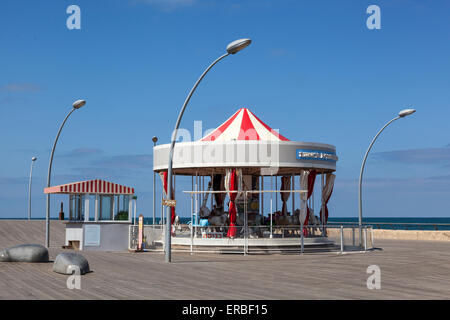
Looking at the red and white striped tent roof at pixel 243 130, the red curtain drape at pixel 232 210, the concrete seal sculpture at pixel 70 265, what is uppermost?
the red and white striped tent roof at pixel 243 130

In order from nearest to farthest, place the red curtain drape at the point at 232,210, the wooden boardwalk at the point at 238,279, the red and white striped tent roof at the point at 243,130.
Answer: the wooden boardwalk at the point at 238,279 < the red curtain drape at the point at 232,210 < the red and white striped tent roof at the point at 243,130

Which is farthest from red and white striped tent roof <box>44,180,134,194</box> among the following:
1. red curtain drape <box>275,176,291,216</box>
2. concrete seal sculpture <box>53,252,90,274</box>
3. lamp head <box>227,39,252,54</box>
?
lamp head <box>227,39,252,54</box>

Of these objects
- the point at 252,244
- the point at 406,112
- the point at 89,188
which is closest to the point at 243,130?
the point at 252,244

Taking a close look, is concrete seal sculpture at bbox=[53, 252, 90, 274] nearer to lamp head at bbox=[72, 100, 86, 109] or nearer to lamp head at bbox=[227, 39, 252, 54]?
lamp head at bbox=[227, 39, 252, 54]

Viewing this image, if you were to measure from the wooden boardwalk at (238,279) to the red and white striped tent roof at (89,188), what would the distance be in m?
6.52

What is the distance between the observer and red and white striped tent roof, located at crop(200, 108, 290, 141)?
3319 centimetres

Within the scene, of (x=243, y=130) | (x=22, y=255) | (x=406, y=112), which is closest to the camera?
(x=22, y=255)

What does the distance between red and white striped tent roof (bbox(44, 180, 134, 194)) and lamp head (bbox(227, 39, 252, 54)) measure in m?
13.0

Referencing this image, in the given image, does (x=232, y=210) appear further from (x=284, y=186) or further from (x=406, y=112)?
(x=406, y=112)

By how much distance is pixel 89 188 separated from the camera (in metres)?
31.0

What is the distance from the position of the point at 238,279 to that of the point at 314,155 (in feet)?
47.7

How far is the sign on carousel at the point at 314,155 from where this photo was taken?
30438mm

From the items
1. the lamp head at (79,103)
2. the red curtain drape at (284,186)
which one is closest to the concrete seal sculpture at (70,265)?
the lamp head at (79,103)

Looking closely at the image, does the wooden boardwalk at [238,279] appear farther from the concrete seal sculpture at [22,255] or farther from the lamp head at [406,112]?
the lamp head at [406,112]
